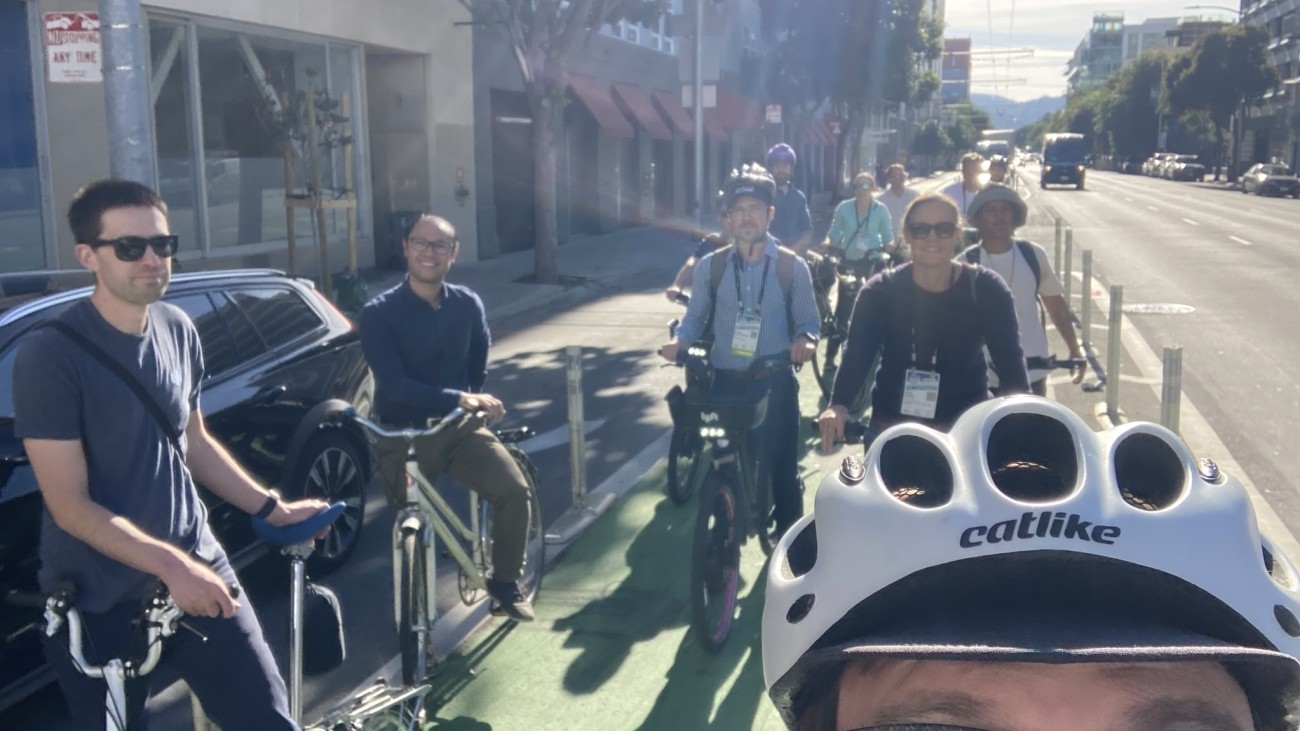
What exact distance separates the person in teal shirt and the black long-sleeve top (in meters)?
6.36

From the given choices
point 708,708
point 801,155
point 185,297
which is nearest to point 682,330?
point 708,708

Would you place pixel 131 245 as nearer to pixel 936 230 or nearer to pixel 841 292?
pixel 936 230

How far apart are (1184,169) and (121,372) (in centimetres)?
9183

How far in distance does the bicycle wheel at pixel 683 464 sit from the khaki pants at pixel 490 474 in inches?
81.7

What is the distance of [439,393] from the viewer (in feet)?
16.7

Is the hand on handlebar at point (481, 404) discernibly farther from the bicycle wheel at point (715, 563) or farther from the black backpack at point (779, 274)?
the black backpack at point (779, 274)

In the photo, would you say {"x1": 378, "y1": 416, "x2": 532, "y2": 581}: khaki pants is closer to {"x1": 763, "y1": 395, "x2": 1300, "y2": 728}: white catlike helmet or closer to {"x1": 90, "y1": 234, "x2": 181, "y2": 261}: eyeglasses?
{"x1": 90, "y1": 234, "x2": 181, "y2": 261}: eyeglasses

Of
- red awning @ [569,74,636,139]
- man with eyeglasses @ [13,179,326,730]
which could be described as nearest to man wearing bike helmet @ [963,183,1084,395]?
man with eyeglasses @ [13,179,326,730]

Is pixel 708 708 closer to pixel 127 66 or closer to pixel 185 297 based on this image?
pixel 185 297

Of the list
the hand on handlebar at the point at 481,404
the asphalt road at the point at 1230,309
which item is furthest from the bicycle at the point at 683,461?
the asphalt road at the point at 1230,309

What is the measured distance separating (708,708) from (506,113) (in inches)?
862

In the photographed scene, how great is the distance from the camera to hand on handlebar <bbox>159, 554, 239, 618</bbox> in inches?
115

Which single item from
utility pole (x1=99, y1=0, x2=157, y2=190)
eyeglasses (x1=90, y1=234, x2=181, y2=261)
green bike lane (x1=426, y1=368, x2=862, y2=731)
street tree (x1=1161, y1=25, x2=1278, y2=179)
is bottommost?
green bike lane (x1=426, y1=368, x2=862, y2=731)

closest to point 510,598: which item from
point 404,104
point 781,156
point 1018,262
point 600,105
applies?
point 1018,262
